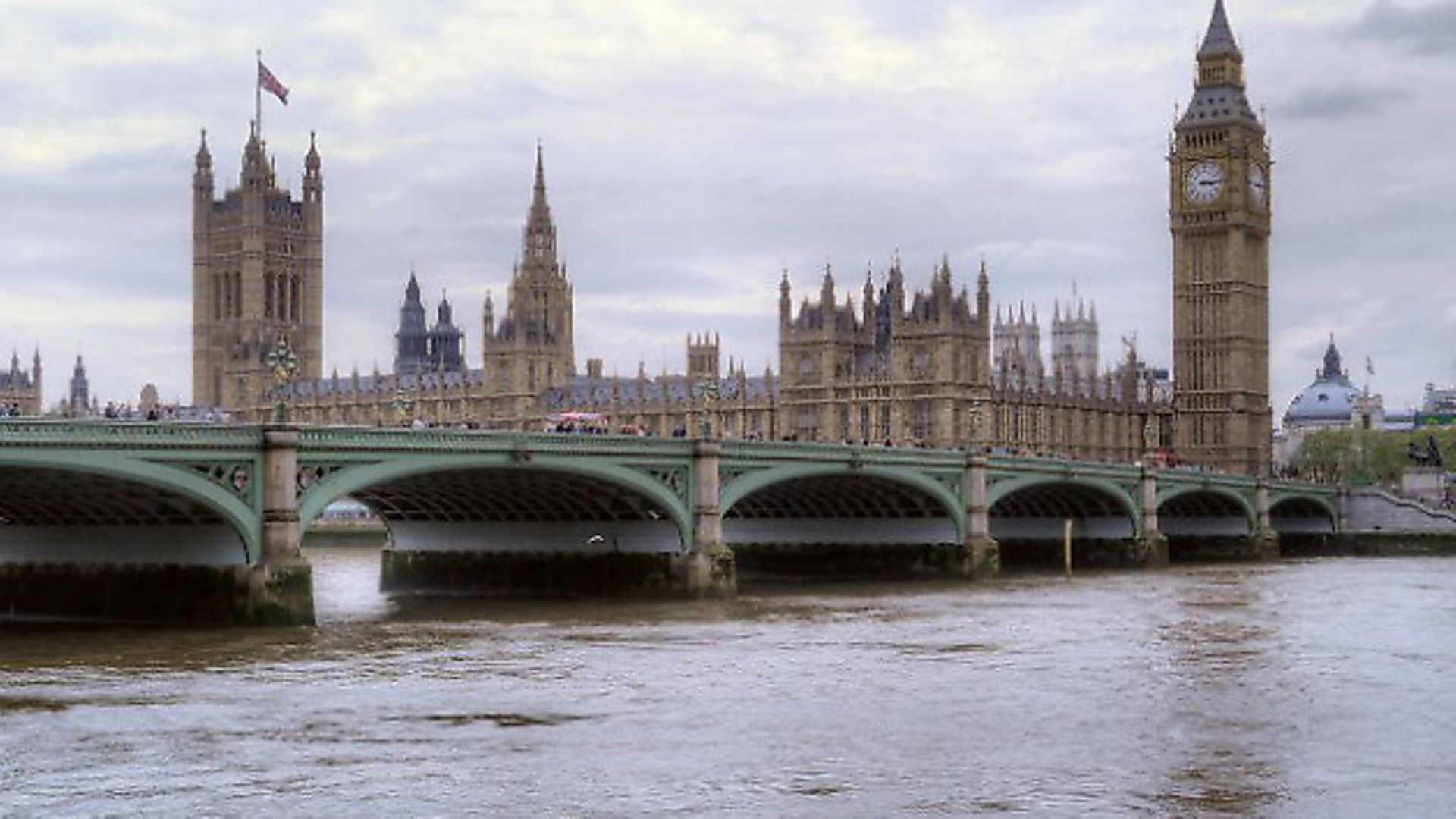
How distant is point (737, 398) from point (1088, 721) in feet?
376

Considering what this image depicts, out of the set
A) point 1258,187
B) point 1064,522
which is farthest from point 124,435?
point 1258,187

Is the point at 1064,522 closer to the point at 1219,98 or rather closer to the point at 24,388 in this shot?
the point at 1219,98

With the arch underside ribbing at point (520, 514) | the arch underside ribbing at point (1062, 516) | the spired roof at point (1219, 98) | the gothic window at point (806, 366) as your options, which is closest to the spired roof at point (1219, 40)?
the spired roof at point (1219, 98)

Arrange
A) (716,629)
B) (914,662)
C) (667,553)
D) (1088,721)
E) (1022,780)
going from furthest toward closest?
1. (667,553)
2. (716,629)
3. (914,662)
4. (1088,721)
5. (1022,780)

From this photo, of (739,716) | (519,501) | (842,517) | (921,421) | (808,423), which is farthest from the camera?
(808,423)

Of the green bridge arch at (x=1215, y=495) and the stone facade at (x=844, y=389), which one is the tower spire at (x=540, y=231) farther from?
the green bridge arch at (x=1215, y=495)

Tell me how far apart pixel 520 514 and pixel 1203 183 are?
97.7 m

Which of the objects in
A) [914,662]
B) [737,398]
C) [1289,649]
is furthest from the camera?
[737,398]

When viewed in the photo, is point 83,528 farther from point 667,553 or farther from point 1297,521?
point 1297,521

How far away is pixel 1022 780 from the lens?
1203 inches

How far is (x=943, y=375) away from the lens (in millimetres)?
135375

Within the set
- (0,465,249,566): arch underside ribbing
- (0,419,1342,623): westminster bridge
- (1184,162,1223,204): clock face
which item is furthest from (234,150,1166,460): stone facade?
(0,465,249,566): arch underside ribbing

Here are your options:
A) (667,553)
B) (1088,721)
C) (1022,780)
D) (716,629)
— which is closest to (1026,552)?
(667,553)

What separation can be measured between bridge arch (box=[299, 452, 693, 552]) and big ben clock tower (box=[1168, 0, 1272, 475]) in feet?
308
